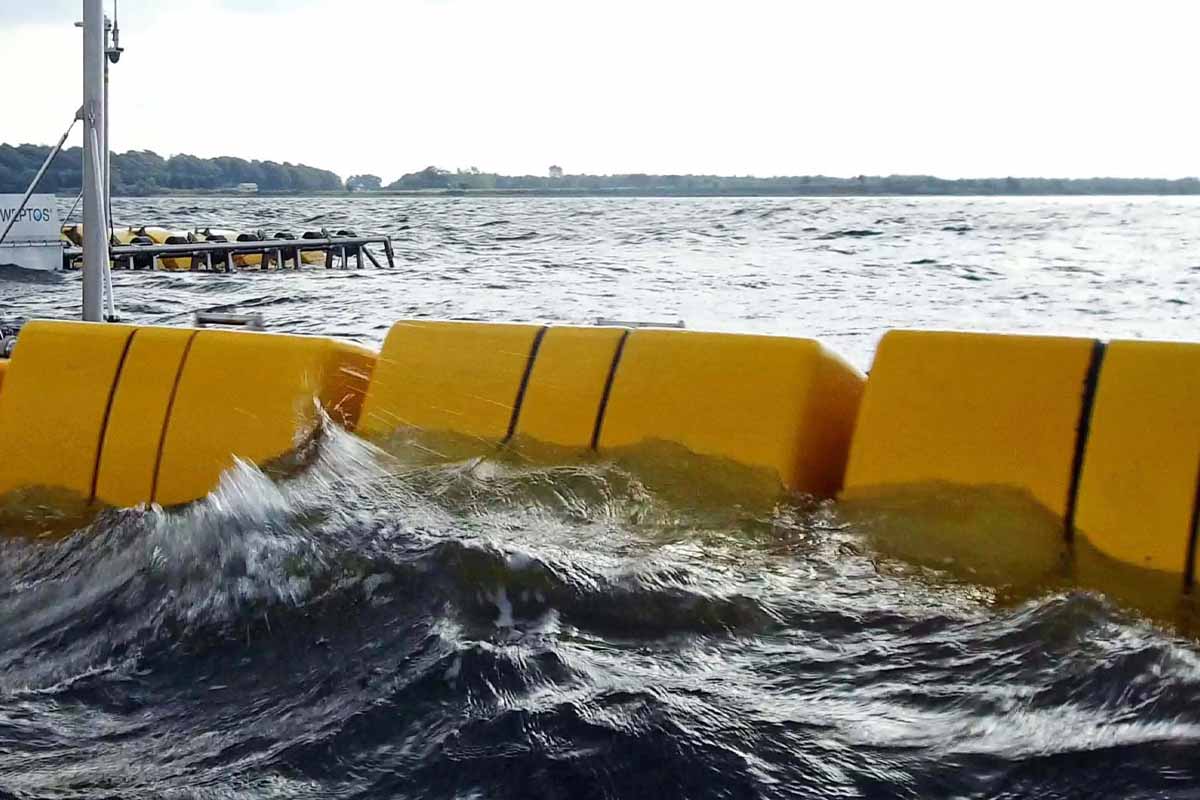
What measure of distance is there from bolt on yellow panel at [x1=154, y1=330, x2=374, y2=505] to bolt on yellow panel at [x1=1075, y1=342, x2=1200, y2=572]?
107 inches

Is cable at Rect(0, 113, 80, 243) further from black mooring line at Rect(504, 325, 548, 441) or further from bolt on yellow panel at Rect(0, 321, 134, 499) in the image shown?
black mooring line at Rect(504, 325, 548, 441)

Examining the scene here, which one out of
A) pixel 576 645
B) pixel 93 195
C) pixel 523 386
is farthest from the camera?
pixel 93 195

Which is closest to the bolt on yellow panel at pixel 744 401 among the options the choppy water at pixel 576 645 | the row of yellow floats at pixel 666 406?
the row of yellow floats at pixel 666 406

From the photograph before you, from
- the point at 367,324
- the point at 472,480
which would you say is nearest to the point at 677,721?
the point at 472,480

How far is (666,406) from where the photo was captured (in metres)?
4.16

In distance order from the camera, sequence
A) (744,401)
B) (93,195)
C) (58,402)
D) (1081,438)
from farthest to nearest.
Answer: (93,195) < (58,402) < (744,401) < (1081,438)

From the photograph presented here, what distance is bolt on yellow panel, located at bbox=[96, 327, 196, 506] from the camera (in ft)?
15.5

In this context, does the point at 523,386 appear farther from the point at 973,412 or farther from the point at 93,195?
the point at 93,195

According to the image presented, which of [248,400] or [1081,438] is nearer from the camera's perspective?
[1081,438]

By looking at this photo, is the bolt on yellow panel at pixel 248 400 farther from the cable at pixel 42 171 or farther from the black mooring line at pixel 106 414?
the cable at pixel 42 171

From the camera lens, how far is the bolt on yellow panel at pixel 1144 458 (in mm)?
3277

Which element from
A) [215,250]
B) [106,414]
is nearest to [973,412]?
[106,414]

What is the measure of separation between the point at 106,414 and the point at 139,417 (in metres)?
0.17

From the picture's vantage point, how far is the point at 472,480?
14.0 feet
